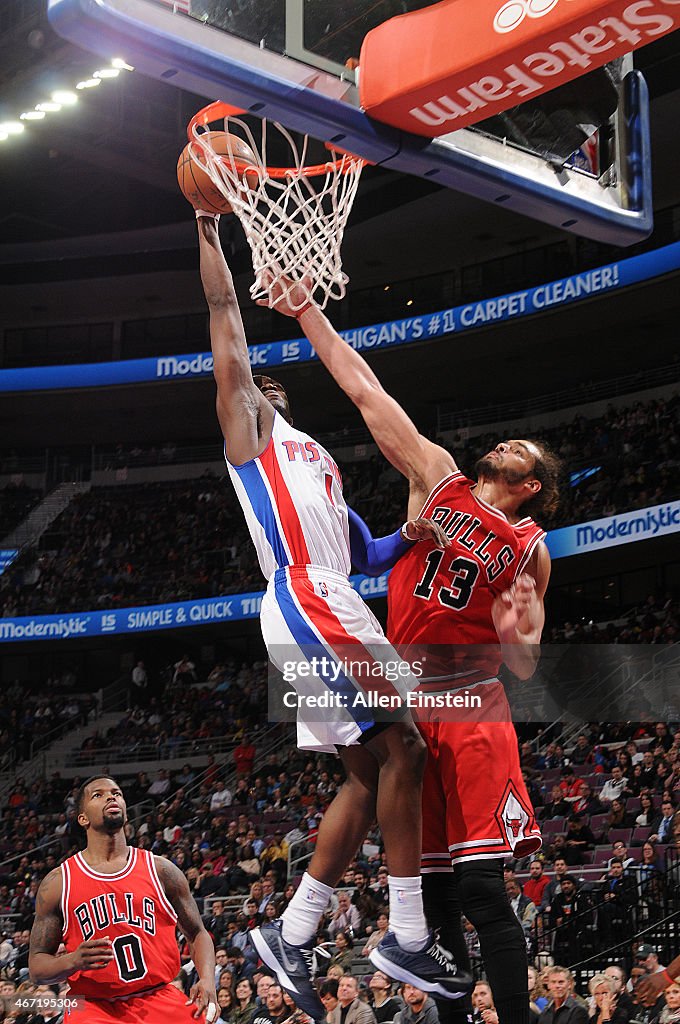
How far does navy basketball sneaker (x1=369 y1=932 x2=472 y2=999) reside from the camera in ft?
14.3

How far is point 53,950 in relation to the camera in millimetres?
6125

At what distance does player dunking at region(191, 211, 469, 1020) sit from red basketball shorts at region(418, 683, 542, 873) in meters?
0.24

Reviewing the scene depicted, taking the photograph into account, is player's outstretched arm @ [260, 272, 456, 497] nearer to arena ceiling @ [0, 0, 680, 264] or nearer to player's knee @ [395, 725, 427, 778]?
player's knee @ [395, 725, 427, 778]

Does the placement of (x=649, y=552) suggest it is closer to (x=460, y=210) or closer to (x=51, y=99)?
(x=460, y=210)

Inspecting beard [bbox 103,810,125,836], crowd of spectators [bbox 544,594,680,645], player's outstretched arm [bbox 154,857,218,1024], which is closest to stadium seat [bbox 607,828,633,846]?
crowd of spectators [bbox 544,594,680,645]

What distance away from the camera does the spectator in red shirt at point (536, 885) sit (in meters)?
10.8

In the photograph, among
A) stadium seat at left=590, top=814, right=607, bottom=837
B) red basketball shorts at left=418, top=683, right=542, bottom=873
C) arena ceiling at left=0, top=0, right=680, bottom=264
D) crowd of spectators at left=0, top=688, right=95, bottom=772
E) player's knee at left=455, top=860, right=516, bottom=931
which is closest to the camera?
player's knee at left=455, top=860, right=516, bottom=931

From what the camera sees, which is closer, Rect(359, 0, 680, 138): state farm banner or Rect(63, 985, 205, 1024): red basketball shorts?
Rect(359, 0, 680, 138): state farm banner

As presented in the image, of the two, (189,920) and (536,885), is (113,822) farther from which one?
(536,885)

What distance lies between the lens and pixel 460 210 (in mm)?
21609

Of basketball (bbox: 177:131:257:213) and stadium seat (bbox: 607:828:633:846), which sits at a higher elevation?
basketball (bbox: 177:131:257:213)

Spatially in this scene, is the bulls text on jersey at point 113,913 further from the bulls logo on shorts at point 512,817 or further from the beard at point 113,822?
the bulls logo on shorts at point 512,817

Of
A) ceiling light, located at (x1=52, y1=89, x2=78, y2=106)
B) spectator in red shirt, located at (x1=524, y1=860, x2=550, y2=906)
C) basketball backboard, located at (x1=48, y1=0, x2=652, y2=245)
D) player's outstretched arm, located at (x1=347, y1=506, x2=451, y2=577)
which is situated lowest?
spectator in red shirt, located at (x1=524, y1=860, x2=550, y2=906)

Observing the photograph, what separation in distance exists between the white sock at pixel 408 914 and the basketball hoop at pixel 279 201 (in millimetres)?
2256
